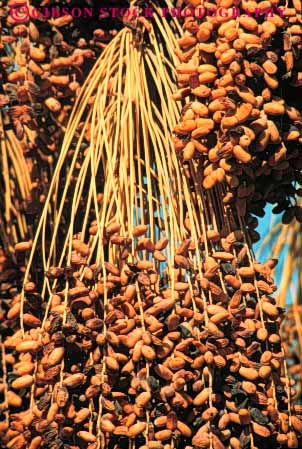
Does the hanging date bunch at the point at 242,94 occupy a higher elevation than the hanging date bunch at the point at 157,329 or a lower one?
higher

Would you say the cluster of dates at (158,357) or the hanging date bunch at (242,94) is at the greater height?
the hanging date bunch at (242,94)

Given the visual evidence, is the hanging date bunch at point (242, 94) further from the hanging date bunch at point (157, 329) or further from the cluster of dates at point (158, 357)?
the cluster of dates at point (158, 357)

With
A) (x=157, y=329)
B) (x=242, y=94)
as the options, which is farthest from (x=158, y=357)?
(x=242, y=94)

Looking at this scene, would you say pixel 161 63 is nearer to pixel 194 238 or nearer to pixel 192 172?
pixel 192 172

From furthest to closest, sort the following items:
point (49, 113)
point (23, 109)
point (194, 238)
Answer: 1. point (49, 113)
2. point (23, 109)
3. point (194, 238)

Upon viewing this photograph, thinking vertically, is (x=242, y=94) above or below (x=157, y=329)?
above

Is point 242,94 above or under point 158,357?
above

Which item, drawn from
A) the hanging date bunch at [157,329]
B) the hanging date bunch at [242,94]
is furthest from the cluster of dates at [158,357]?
the hanging date bunch at [242,94]

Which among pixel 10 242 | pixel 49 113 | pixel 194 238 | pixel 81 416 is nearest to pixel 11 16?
pixel 49 113

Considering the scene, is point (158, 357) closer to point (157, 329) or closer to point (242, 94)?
point (157, 329)
